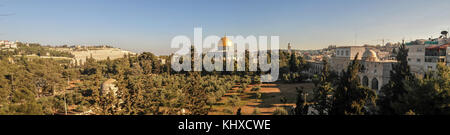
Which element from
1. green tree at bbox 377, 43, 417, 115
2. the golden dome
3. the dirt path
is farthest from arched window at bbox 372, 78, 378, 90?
the golden dome

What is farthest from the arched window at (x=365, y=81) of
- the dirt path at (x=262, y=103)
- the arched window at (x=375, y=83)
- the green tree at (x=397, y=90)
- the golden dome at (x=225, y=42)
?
the golden dome at (x=225, y=42)

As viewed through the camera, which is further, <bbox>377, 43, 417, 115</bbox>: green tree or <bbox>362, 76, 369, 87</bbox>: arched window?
<bbox>362, 76, 369, 87</bbox>: arched window

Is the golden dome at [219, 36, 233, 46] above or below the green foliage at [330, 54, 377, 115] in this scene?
above

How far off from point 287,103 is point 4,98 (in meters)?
37.9

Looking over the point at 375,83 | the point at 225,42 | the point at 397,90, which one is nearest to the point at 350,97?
the point at 397,90

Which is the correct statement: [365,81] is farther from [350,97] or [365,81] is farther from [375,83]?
[350,97]

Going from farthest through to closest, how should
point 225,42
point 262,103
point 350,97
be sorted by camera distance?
point 225,42 < point 262,103 < point 350,97

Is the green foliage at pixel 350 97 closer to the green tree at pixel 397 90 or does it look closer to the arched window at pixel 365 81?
the green tree at pixel 397 90

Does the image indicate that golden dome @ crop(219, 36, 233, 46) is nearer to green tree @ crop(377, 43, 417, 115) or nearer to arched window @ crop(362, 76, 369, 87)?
arched window @ crop(362, 76, 369, 87)

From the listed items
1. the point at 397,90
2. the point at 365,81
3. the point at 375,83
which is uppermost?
the point at 397,90

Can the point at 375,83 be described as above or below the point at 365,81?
below

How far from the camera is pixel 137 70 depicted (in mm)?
46969

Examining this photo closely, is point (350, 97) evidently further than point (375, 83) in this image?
No
